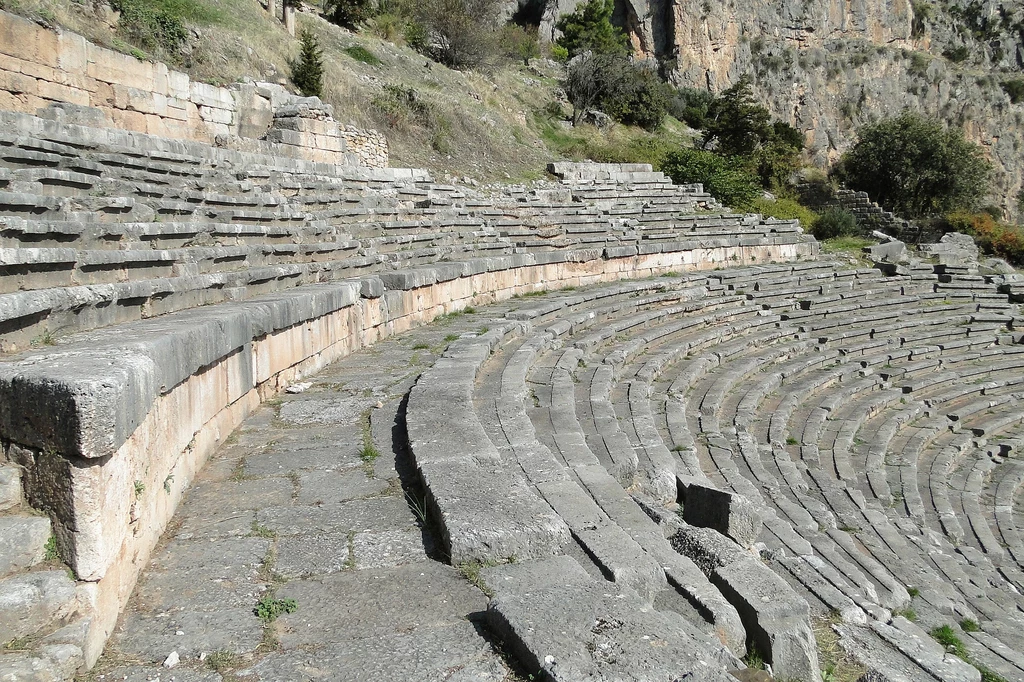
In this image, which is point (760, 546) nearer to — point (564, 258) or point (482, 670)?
point (482, 670)

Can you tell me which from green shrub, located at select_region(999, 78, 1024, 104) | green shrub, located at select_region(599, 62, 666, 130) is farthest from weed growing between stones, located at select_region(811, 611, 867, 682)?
green shrub, located at select_region(999, 78, 1024, 104)

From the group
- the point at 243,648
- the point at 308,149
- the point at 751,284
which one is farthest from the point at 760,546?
the point at 308,149

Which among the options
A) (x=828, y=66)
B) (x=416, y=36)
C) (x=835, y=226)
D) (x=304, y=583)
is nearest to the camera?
(x=304, y=583)

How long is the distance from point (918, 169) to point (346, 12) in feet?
73.0

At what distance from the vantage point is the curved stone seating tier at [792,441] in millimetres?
3506

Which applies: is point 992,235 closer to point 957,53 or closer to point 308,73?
point 308,73

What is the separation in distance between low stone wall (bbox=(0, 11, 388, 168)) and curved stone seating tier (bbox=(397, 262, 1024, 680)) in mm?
7435

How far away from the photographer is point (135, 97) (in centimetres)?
1288

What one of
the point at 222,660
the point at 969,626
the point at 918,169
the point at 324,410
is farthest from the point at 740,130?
the point at 222,660

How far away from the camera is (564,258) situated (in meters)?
13.2

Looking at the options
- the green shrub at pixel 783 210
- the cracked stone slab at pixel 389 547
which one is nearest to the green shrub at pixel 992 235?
the green shrub at pixel 783 210

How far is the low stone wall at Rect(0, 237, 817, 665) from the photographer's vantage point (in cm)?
242

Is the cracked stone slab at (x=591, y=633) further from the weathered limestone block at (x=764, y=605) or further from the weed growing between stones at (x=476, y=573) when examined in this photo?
the weathered limestone block at (x=764, y=605)

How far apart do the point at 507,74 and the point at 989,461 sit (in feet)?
77.8
